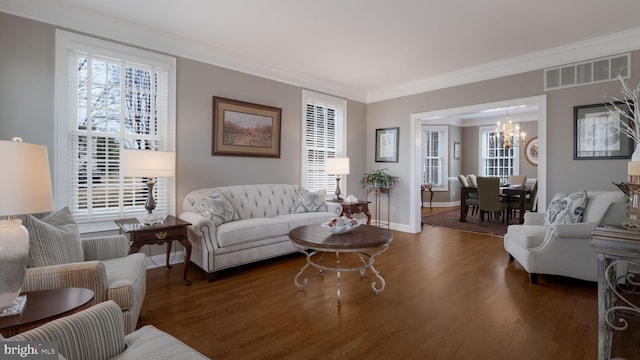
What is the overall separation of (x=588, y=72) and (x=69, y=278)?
5.50m

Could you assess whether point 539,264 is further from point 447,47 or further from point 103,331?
point 103,331

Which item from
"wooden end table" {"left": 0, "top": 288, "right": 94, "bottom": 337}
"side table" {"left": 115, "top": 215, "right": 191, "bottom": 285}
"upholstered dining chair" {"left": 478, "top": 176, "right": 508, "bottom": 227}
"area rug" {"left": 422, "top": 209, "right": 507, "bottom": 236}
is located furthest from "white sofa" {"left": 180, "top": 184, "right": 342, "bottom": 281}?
"upholstered dining chair" {"left": 478, "top": 176, "right": 508, "bottom": 227}

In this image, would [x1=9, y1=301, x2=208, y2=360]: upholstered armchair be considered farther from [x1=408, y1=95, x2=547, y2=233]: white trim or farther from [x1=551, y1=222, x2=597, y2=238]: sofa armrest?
[x1=408, y1=95, x2=547, y2=233]: white trim

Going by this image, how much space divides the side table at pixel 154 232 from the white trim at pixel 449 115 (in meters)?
3.92

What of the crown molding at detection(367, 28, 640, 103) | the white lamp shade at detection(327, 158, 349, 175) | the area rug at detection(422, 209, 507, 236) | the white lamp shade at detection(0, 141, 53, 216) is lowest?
the area rug at detection(422, 209, 507, 236)

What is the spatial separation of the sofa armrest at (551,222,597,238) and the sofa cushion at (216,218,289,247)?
9.35ft

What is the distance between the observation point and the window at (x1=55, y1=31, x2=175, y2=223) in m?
3.03

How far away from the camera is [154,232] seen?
9.47 feet

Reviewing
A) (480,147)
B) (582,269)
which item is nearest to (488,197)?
(582,269)

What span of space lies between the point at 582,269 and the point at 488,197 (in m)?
3.23

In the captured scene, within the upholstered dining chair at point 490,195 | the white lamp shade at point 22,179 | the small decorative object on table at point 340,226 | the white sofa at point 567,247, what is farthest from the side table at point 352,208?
the white lamp shade at point 22,179

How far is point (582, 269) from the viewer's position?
9.57ft

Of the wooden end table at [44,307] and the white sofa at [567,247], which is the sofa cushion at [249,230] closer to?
the wooden end table at [44,307]

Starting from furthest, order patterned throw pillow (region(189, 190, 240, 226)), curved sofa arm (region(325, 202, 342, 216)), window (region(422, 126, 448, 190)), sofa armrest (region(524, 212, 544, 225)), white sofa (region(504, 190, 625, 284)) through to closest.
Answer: window (region(422, 126, 448, 190)) → curved sofa arm (region(325, 202, 342, 216)) → sofa armrest (region(524, 212, 544, 225)) → patterned throw pillow (region(189, 190, 240, 226)) → white sofa (region(504, 190, 625, 284))
